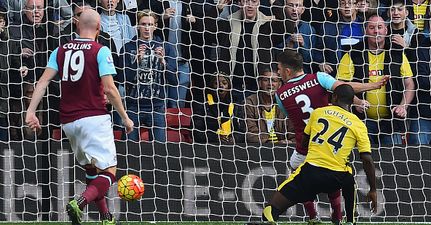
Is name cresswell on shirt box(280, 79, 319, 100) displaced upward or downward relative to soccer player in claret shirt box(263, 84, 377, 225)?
upward

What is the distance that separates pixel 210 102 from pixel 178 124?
1.62ft

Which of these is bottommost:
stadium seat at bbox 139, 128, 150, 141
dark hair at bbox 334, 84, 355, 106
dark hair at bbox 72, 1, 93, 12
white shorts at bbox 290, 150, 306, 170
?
white shorts at bbox 290, 150, 306, 170

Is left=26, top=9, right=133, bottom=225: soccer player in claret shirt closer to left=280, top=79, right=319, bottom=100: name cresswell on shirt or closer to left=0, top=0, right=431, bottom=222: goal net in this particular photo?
left=280, top=79, right=319, bottom=100: name cresswell on shirt

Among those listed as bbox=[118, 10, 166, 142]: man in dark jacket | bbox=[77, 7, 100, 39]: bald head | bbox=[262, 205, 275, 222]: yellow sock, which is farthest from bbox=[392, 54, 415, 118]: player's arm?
bbox=[77, 7, 100, 39]: bald head

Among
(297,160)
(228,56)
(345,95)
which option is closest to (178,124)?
(228,56)

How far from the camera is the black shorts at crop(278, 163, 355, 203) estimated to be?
8.89 meters

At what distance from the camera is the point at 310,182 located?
8.89 metres

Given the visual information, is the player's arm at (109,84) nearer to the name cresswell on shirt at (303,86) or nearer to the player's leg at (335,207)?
the name cresswell on shirt at (303,86)

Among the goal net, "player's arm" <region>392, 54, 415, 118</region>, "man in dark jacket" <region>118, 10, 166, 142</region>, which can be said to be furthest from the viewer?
"player's arm" <region>392, 54, 415, 118</region>

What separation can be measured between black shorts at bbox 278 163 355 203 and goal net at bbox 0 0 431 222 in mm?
3514

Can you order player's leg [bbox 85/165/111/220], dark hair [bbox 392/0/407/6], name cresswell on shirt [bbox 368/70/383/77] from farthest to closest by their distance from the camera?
dark hair [bbox 392/0/407/6] → name cresswell on shirt [bbox 368/70/383/77] → player's leg [bbox 85/165/111/220]

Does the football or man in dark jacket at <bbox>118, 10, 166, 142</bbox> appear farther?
man in dark jacket at <bbox>118, 10, 166, 142</bbox>

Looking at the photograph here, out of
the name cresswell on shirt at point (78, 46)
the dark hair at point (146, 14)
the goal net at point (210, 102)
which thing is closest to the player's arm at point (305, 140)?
the name cresswell on shirt at point (78, 46)

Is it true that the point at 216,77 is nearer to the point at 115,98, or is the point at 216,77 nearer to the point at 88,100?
the point at 88,100
